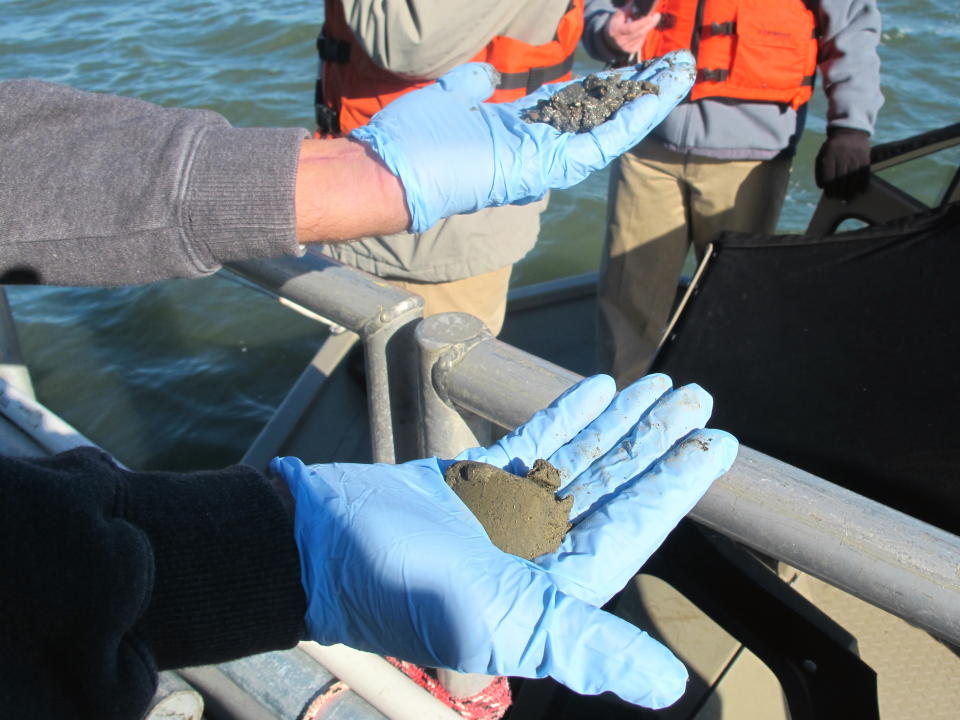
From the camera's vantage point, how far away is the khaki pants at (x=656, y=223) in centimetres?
296

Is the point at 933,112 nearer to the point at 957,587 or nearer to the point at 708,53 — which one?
the point at 708,53

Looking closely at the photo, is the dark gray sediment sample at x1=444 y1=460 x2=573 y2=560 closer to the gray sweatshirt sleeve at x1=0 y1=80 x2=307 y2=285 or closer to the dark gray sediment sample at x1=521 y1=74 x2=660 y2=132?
the gray sweatshirt sleeve at x1=0 y1=80 x2=307 y2=285

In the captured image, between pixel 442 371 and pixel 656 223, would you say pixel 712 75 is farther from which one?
pixel 442 371

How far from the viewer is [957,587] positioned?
841 mm

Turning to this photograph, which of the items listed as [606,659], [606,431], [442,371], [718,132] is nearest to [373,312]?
[442,371]

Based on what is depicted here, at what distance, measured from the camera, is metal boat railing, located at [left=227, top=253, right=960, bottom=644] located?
2.85 ft

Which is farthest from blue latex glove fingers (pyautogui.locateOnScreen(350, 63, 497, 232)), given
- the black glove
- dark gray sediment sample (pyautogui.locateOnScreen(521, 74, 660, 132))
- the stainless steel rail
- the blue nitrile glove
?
the black glove

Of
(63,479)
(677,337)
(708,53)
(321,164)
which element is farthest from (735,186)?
(63,479)

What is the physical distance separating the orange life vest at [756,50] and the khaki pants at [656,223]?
0.26 meters

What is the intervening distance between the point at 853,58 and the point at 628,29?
83 centimetres

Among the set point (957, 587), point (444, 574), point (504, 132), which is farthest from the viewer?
point (504, 132)

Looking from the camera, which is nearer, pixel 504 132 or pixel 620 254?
pixel 504 132

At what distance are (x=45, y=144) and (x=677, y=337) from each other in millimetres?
1633

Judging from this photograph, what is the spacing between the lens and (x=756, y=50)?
274 cm
